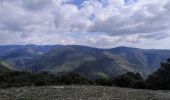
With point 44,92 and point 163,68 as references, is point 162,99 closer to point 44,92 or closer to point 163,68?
point 44,92

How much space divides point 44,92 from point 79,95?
369 cm

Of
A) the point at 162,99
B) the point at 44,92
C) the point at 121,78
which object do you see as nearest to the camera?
the point at 162,99

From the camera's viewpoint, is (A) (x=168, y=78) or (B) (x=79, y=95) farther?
(A) (x=168, y=78)

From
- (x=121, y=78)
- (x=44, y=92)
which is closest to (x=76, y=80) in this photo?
(x=121, y=78)

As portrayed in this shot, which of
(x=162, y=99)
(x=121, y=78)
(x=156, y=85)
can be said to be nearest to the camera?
(x=162, y=99)

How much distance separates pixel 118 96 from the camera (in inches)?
1141

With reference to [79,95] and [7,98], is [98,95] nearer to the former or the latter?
[79,95]

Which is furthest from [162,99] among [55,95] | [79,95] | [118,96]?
[55,95]

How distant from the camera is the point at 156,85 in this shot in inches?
2509

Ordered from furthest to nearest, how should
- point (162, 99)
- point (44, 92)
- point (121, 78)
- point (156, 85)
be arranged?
point (121, 78)
point (156, 85)
point (44, 92)
point (162, 99)

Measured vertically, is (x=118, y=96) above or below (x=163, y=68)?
below

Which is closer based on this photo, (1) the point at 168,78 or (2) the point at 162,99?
(2) the point at 162,99

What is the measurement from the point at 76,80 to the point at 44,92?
3596 centimetres

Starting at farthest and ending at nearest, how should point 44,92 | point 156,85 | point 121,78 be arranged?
point 121,78
point 156,85
point 44,92
